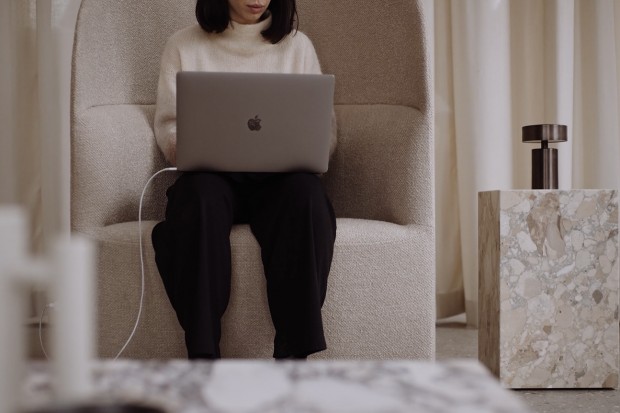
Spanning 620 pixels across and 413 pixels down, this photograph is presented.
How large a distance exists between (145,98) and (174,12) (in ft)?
0.86

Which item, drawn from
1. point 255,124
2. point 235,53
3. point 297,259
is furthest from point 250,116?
point 235,53

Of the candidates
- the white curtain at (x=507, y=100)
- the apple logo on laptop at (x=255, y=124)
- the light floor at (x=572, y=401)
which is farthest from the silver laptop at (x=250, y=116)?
the white curtain at (x=507, y=100)

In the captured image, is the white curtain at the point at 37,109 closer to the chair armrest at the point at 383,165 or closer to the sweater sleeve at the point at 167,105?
the sweater sleeve at the point at 167,105

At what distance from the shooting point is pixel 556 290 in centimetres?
156

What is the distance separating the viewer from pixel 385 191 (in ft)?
5.29

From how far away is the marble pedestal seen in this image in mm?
1554

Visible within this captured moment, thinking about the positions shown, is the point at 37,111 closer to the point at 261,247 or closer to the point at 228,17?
the point at 228,17

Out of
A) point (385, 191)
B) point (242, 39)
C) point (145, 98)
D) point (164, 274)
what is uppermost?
point (242, 39)

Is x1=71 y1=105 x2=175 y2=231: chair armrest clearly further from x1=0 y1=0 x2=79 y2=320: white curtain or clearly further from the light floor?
the light floor

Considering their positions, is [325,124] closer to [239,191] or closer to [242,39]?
[239,191]

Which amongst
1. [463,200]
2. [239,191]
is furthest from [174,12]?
[463,200]

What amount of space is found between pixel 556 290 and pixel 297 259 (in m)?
0.61

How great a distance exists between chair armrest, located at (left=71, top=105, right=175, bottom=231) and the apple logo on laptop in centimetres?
38

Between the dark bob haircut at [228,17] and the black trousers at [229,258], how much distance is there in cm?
52
